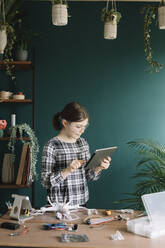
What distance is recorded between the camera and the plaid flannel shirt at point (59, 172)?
2.32 meters

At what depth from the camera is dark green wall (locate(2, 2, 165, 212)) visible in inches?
148

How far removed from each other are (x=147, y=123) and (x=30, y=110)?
139cm

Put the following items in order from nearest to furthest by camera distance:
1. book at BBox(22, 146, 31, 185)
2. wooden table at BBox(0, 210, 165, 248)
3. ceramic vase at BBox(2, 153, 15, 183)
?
wooden table at BBox(0, 210, 165, 248) < book at BBox(22, 146, 31, 185) < ceramic vase at BBox(2, 153, 15, 183)

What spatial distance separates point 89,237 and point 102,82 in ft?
7.74

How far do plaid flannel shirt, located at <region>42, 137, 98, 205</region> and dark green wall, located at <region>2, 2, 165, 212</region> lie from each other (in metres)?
1.27

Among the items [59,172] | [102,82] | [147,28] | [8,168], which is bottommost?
[8,168]

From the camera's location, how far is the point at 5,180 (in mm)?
3543

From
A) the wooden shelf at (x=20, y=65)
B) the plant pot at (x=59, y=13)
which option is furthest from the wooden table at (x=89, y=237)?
the wooden shelf at (x=20, y=65)

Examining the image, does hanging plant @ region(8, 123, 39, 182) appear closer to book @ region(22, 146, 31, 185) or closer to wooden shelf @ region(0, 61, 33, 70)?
book @ region(22, 146, 31, 185)

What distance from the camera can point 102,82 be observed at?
3783 millimetres

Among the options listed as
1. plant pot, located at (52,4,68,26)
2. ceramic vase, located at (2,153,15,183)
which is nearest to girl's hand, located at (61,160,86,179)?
plant pot, located at (52,4,68,26)

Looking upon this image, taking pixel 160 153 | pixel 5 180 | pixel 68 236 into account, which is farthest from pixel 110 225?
pixel 5 180

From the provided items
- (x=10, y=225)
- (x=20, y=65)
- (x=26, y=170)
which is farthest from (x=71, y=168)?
(x=20, y=65)

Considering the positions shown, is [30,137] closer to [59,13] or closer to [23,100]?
[23,100]
